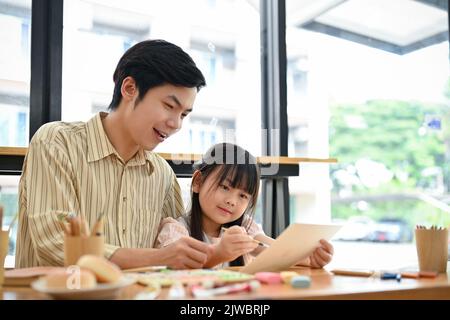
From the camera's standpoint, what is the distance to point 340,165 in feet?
9.58

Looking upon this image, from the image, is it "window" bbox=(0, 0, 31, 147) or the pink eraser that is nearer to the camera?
the pink eraser

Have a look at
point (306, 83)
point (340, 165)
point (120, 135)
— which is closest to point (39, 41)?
point (120, 135)

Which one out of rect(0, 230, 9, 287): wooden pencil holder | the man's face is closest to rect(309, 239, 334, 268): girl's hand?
the man's face

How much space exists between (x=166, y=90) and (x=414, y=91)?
6.29 feet

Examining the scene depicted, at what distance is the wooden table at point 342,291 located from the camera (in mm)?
836

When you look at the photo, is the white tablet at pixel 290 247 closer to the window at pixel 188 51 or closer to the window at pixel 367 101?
the window at pixel 188 51

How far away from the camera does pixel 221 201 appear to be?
1.74 meters

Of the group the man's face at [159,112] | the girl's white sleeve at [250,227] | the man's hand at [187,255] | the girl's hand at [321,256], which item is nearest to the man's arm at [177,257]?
the man's hand at [187,255]

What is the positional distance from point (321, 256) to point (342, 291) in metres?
0.54

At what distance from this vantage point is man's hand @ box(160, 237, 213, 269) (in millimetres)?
1195

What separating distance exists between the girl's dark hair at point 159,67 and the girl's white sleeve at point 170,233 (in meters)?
0.42

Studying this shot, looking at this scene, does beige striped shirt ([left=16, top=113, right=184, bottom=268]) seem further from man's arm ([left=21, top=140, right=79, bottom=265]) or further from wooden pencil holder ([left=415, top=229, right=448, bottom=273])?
wooden pencil holder ([left=415, top=229, right=448, bottom=273])

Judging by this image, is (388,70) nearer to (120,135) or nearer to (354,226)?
(354,226)

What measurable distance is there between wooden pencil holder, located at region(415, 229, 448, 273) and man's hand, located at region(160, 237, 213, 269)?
21.6 inches
